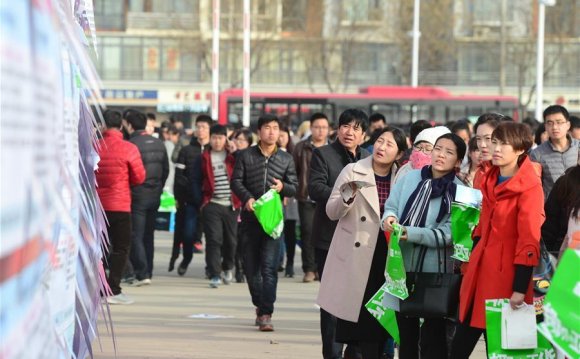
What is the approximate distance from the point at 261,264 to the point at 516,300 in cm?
373

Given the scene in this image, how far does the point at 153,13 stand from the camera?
5538 cm

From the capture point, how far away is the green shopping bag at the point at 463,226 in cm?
589

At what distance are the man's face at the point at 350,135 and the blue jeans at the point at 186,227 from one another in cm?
582

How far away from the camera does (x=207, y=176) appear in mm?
12266

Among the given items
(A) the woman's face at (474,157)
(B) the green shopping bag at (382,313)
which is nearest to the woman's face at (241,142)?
(A) the woman's face at (474,157)

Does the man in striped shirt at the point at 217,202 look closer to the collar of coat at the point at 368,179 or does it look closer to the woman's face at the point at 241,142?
the woman's face at the point at 241,142

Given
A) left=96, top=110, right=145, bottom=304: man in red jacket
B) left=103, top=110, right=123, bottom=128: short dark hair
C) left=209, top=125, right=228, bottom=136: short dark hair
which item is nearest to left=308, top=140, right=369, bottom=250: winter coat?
left=103, top=110, right=123, bottom=128: short dark hair

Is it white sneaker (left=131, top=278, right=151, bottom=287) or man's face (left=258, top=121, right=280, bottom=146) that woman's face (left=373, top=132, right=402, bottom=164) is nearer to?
man's face (left=258, top=121, right=280, bottom=146)

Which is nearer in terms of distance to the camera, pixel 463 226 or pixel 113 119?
pixel 463 226

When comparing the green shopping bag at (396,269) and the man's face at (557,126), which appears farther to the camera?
the man's face at (557,126)

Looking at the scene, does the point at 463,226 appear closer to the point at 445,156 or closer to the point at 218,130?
the point at 445,156

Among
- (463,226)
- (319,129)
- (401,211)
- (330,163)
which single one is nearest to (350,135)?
(330,163)

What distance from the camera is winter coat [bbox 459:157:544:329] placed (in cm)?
530

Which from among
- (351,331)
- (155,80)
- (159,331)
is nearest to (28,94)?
(351,331)
